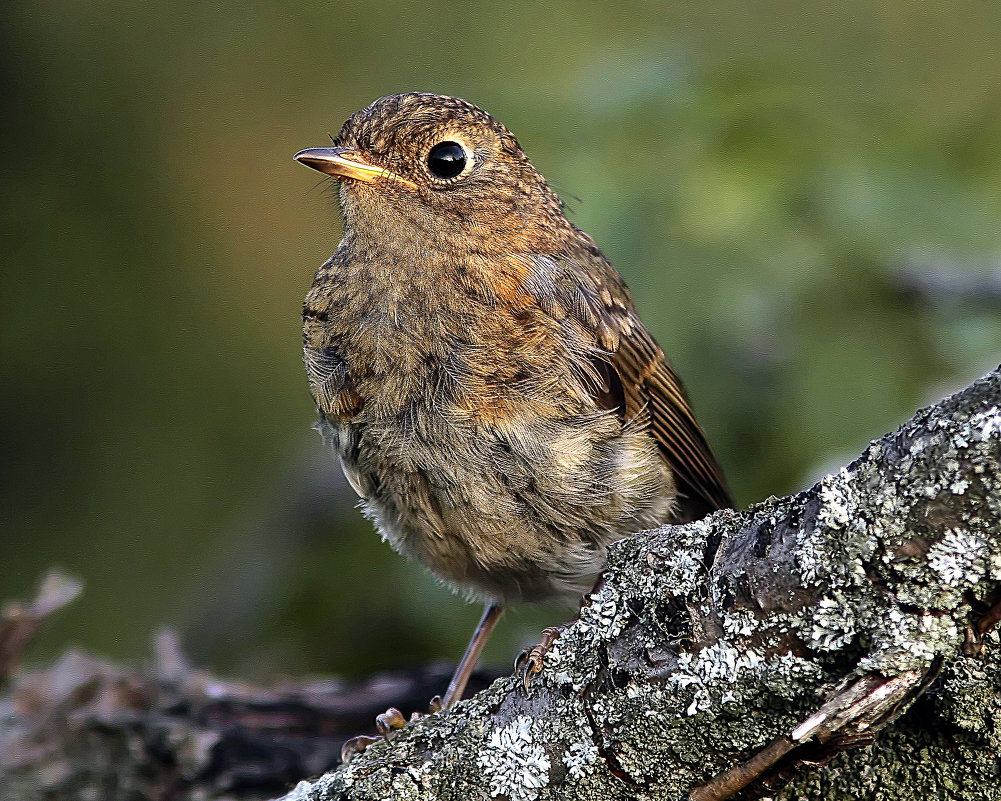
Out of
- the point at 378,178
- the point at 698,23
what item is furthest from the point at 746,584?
the point at 698,23

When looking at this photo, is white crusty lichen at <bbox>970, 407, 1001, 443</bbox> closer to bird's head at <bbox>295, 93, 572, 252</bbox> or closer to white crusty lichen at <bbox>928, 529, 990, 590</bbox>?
white crusty lichen at <bbox>928, 529, 990, 590</bbox>

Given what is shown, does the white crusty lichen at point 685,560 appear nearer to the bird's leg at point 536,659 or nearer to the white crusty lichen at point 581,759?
the bird's leg at point 536,659

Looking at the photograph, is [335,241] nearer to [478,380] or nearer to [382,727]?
[478,380]

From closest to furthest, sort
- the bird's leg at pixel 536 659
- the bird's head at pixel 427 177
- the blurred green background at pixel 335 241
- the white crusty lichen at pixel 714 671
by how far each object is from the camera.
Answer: the white crusty lichen at pixel 714 671 < the bird's leg at pixel 536 659 < the bird's head at pixel 427 177 < the blurred green background at pixel 335 241

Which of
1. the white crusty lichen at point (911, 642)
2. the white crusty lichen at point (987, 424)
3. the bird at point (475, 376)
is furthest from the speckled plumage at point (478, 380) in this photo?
the white crusty lichen at point (987, 424)

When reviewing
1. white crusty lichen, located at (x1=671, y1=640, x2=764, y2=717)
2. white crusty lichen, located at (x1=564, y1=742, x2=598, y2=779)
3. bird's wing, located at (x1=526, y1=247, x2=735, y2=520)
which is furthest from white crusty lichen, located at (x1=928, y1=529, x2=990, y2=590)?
bird's wing, located at (x1=526, y1=247, x2=735, y2=520)

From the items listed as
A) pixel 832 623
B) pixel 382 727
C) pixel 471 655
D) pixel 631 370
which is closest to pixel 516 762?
pixel 832 623
